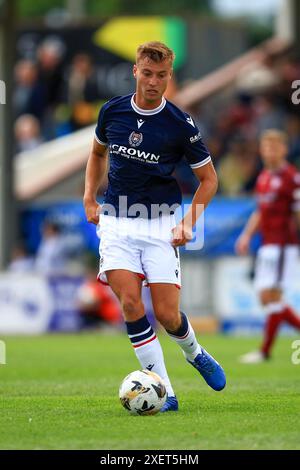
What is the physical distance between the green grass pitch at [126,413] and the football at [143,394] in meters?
0.08

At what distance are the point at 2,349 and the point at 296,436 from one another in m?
9.20

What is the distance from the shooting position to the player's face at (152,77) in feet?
26.7

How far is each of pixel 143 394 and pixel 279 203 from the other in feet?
22.5

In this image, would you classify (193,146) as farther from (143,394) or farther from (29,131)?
(29,131)

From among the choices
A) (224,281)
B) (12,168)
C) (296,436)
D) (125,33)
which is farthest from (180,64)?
(296,436)

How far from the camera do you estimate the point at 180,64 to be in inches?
1155

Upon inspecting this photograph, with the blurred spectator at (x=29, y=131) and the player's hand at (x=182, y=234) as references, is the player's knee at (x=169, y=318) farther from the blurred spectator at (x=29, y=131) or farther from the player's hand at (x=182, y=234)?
A: the blurred spectator at (x=29, y=131)

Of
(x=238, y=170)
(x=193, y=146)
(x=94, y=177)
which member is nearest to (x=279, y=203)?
(x=94, y=177)

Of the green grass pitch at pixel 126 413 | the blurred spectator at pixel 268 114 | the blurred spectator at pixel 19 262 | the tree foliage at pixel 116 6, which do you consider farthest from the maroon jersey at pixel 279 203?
the tree foliage at pixel 116 6

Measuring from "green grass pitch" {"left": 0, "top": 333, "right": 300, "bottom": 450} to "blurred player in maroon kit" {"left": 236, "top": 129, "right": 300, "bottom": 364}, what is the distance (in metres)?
0.57

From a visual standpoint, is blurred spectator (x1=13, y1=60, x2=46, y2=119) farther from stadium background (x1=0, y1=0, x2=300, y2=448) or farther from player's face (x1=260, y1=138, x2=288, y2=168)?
player's face (x1=260, y1=138, x2=288, y2=168)

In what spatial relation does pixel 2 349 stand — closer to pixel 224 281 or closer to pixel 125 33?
pixel 224 281

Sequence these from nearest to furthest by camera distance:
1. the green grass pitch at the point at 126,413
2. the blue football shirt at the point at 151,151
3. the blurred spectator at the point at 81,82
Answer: the green grass pitch at the point at 126,413, the blue football shirt at the point at 151,151, the blurred spectator at the point at 81,82

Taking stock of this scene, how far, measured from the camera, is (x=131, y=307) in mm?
8273
